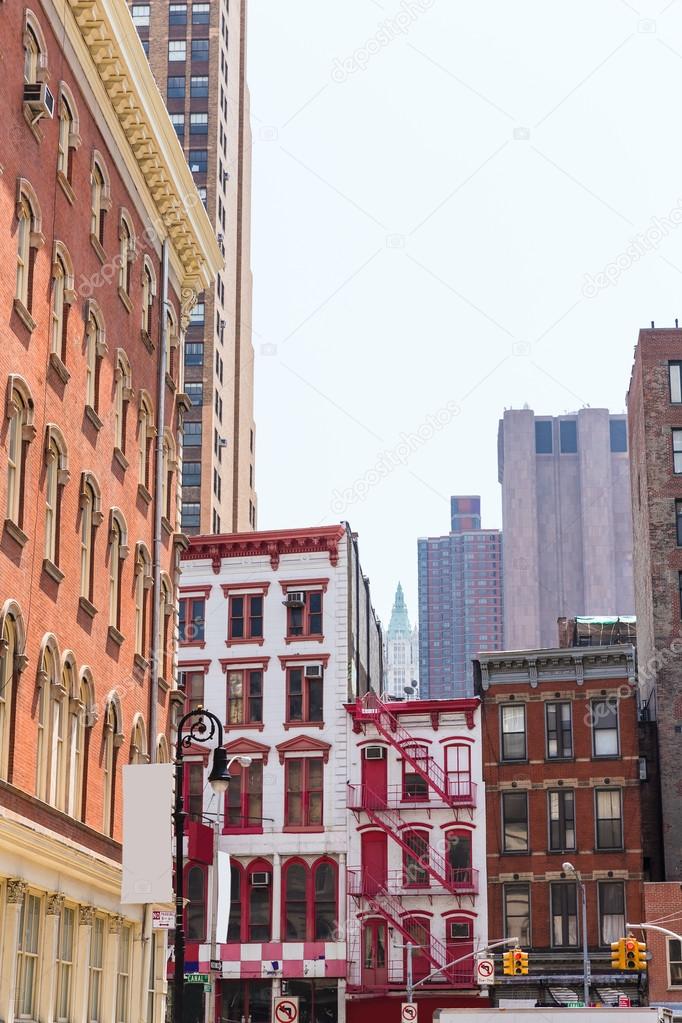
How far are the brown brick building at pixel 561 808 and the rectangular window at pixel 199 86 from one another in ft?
211

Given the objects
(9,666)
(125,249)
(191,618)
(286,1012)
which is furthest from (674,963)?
(9,666)

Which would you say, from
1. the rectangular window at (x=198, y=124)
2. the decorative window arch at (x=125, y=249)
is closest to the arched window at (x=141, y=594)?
the decorative window arch at (x=125, y=249)

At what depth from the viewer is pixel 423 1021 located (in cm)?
6116

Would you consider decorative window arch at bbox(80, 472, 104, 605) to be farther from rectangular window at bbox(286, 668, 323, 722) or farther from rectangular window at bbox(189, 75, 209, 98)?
rectangular window at bbox(189, 75, 209, 98)

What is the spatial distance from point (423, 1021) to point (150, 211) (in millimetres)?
36933

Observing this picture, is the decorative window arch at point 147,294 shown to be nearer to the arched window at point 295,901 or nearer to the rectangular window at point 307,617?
the rectangular window at point 307,617

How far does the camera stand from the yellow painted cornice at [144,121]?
3136 cm

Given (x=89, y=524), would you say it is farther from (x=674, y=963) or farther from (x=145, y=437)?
(x=674, y=963)

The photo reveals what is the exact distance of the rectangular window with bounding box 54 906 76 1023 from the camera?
29391 millimetres

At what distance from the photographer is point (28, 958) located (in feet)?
90.1

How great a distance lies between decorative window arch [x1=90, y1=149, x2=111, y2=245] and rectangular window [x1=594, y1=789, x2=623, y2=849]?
37.5 metres

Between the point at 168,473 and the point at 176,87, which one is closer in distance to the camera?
the point at 168,473

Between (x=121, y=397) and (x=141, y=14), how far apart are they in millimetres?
87388

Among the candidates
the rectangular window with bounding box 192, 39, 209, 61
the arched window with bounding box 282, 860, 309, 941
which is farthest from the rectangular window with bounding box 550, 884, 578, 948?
the rectangular window with bounding box 192, 39, 209, 61
